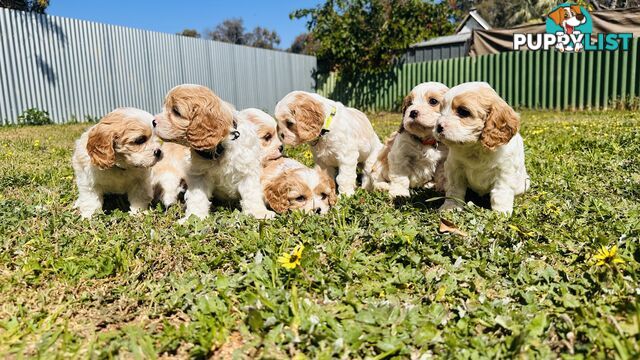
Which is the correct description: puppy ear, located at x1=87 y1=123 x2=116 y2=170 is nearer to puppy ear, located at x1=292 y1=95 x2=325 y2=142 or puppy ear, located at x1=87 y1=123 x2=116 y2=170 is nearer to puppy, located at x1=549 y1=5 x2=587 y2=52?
puppy ear, located at x1=292 y1=95 x2=325 y2=142

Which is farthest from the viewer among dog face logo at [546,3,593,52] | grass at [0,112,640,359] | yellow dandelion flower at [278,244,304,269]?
dog face logo at [546,3,593,52]

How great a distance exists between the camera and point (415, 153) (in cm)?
502

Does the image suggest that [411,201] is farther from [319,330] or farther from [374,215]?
[319,330]

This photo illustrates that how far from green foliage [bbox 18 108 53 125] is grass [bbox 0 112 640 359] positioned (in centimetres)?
1180

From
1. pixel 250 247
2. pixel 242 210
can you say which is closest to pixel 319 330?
pixel 250 247

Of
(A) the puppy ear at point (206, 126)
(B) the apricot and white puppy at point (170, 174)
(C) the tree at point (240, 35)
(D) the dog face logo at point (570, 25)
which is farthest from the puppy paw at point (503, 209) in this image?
(C) the tree at point (240, 35)

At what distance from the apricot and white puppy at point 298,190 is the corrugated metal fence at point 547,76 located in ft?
42.2

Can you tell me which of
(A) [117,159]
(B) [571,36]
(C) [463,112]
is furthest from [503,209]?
(B) [571,36]

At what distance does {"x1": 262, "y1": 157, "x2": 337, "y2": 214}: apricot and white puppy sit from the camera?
4488mm

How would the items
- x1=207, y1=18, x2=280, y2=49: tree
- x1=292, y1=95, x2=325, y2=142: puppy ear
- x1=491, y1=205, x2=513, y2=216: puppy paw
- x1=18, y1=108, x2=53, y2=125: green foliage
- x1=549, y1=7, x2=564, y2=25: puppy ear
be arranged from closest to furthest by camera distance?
1. x1=491, y1=205, x2=513, y2=216: puppy paw
2. x1=292, y1=95, x2=325, y2=142: puppy ear
3. x1=18, y1=108, x2=53, y2=125: green foliage
4. x1=549, y1=7, x2=564, y2=25: puppy ear
5. x1=207, y1=18, x2=280, y2=49: tree

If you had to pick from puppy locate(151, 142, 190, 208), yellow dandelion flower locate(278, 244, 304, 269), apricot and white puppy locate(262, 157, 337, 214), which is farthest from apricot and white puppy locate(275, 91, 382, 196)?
yellow dandelion flower locate(278, 244, 304, 269)

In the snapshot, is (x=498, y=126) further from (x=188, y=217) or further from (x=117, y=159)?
(x=117, y=159)

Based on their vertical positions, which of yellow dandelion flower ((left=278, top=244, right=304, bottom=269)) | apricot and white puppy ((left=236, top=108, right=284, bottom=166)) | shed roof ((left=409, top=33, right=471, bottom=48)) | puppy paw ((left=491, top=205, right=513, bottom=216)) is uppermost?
shed roof ((left=409, top=33, right=471, bottom=48))

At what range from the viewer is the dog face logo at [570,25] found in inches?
623
